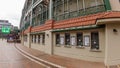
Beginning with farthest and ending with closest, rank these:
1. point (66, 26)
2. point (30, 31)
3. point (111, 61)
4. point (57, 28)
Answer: point (30, 31) → point (57, 28) → point (66, 26) → point (111, 61)

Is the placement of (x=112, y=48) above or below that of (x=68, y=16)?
below

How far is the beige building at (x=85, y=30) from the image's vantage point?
13148mm

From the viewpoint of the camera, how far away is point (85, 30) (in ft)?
52.6

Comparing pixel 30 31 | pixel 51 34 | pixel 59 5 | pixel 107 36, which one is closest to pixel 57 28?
pixel 51 34

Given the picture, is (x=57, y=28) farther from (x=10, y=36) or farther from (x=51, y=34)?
(x=10, y=36)

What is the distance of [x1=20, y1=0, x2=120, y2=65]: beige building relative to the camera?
1315 centimetres

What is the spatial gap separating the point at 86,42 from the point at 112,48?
10.7ft

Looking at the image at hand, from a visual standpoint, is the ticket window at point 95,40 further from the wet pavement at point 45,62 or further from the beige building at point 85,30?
the wet pavement at point 45,62

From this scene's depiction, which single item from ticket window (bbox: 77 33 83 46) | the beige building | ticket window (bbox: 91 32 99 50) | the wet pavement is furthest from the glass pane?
the wet pavement

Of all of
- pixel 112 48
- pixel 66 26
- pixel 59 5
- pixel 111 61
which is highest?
pixel 59 5

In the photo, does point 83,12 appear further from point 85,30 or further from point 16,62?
point 16,62

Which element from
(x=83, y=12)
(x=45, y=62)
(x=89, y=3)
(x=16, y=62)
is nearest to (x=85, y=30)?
(x=83, y=12)

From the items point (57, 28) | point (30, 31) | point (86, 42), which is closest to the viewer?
point (86, 42)

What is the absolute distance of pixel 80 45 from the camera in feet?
55.2
